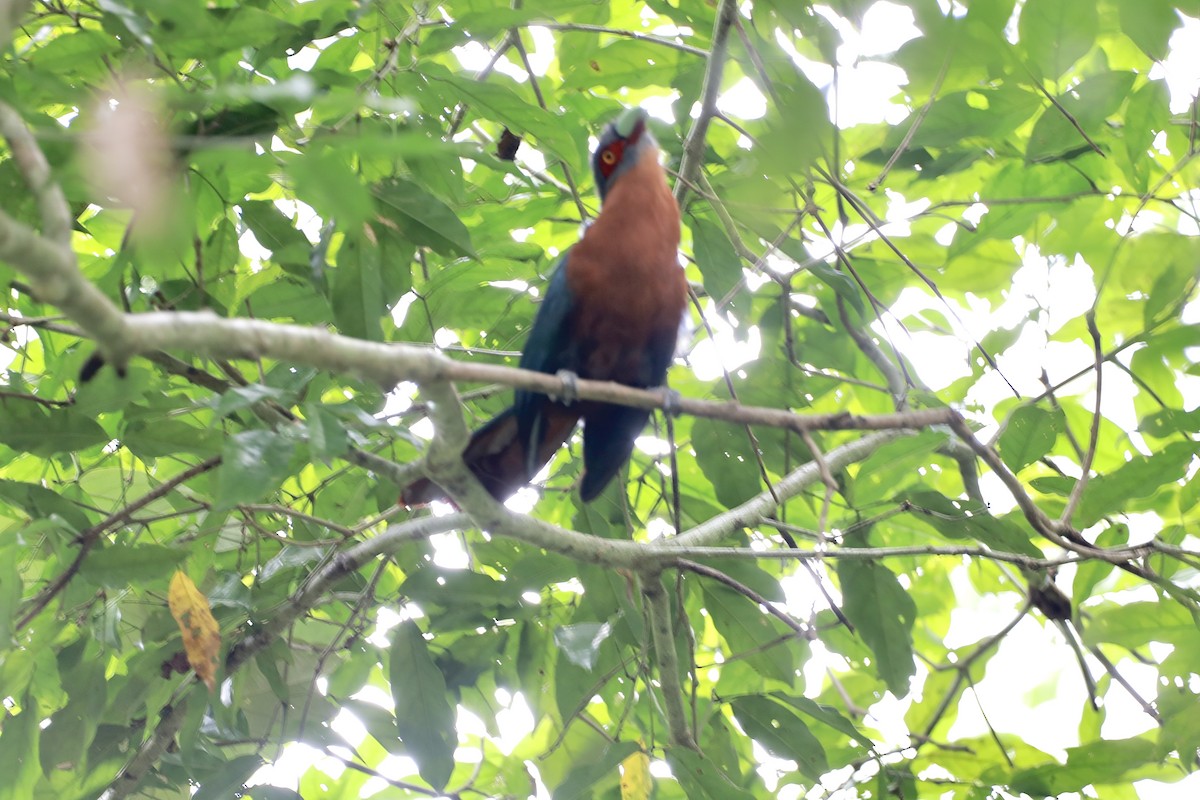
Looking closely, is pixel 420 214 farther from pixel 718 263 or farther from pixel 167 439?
pixel 718 263

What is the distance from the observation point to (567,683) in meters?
3.01

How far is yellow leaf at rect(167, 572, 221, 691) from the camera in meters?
2.58

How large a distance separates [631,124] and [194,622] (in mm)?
1845

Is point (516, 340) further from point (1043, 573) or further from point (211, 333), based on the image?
point (211, 333)

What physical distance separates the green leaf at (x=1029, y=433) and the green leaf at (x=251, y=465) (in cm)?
195

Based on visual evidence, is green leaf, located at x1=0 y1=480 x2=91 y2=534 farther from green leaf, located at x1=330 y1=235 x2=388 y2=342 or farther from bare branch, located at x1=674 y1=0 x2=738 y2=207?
bare branch, located at x1=674 y1=0 x2=738 y2=207

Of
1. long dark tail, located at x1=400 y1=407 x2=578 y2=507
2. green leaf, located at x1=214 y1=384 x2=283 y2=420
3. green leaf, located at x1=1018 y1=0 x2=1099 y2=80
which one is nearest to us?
green leaf, located at x1=214 y1=384 x2=283 y2=420

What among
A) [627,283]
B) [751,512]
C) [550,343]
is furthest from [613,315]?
[751,512]

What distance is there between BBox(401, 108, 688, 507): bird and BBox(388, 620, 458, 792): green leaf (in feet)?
2.22

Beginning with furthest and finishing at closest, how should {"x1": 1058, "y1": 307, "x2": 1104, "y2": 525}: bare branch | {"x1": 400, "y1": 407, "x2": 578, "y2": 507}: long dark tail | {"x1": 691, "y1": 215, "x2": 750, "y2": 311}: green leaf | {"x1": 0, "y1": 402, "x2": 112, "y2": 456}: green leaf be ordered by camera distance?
{"x1": 691, "y1": 215, "x2": 750, "y2": 311}: green leaf, {"x1": 400, "y1": 407, "x2": 578, "y2": 507}: long dark tail, {"x1": 1058, "y1": 307, "x2": 1104, "y2": 525}: bare branch, {"x1": 0, "y1": 402, "x2": 112, "y2": 456}: green leaf

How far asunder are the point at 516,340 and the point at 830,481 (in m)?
1.55

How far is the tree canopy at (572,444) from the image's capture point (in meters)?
2.34

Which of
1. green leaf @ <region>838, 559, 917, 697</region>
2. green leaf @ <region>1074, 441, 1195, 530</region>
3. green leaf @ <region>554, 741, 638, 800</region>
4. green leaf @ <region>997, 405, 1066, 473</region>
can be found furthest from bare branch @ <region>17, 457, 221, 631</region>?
green leaf @ <region>1074, 441, 1195, 530</region>

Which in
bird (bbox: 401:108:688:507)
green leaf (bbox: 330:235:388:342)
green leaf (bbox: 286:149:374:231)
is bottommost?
green leaf (bbox: 286:149:374:231)
